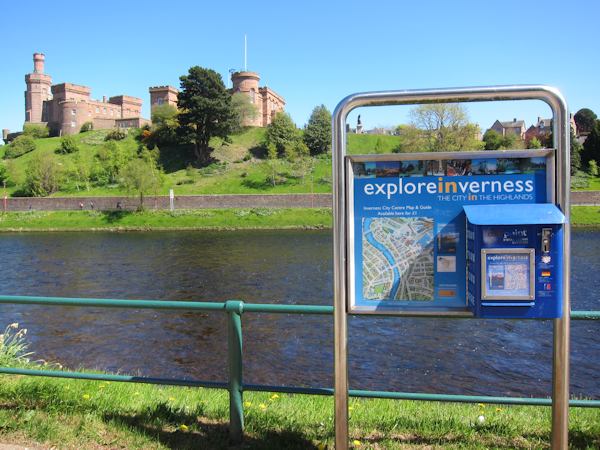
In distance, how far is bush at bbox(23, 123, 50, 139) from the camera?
107750 mm

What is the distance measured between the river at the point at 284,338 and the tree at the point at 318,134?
5921 cm

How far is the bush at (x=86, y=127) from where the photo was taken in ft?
347

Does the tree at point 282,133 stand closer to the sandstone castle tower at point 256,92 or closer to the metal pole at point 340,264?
the sandstone castle tower at point 256,92

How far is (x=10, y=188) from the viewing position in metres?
75.2

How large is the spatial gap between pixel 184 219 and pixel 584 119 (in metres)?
90.2

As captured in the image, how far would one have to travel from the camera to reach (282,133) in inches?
3332

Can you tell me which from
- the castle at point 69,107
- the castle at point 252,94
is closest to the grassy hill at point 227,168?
the castle at point 69,107

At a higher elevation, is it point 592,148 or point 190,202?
point 592,148

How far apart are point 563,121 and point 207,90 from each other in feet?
269

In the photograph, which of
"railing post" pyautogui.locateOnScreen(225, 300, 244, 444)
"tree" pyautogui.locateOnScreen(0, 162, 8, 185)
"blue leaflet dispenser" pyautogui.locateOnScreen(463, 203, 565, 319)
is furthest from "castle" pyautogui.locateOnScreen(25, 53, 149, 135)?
"blue leaflet dispenser" pyautogui.locateOnScreen(463, 203, 565, 319)

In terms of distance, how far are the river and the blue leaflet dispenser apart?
736 cm

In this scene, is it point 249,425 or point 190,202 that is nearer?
point 249,425

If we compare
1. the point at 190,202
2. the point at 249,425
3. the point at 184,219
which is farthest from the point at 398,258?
the point at 190,202

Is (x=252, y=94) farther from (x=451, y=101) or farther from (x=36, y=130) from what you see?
(x=451, y=101)
